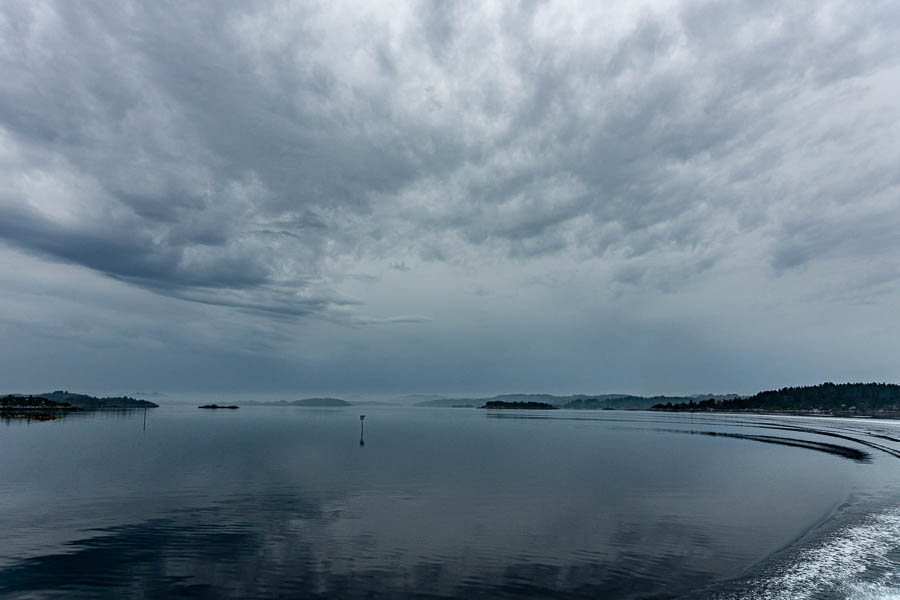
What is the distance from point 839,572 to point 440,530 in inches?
742

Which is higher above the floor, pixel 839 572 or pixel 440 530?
pixel 839 572

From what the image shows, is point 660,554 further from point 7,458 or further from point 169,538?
point 7,458

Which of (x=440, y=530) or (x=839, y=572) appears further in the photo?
(x=440, y=530)

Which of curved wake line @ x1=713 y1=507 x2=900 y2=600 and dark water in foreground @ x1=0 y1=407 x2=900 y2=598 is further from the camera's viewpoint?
dark water in foreground @ x1=0 y1=407 x2=900 y2=598

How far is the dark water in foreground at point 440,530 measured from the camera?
68.2 feet

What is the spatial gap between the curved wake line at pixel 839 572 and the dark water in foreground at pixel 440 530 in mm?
118

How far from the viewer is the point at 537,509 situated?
116 feet

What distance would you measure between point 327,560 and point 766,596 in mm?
18204

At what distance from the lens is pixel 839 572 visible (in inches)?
861

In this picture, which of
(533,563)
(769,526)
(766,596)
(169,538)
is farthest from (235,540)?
(769,526)

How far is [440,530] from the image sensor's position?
2923 cm

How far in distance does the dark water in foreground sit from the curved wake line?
118mm

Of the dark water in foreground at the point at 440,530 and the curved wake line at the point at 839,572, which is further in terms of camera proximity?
the dark water in foreground at the point at 440,530

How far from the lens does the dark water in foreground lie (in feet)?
68.2
